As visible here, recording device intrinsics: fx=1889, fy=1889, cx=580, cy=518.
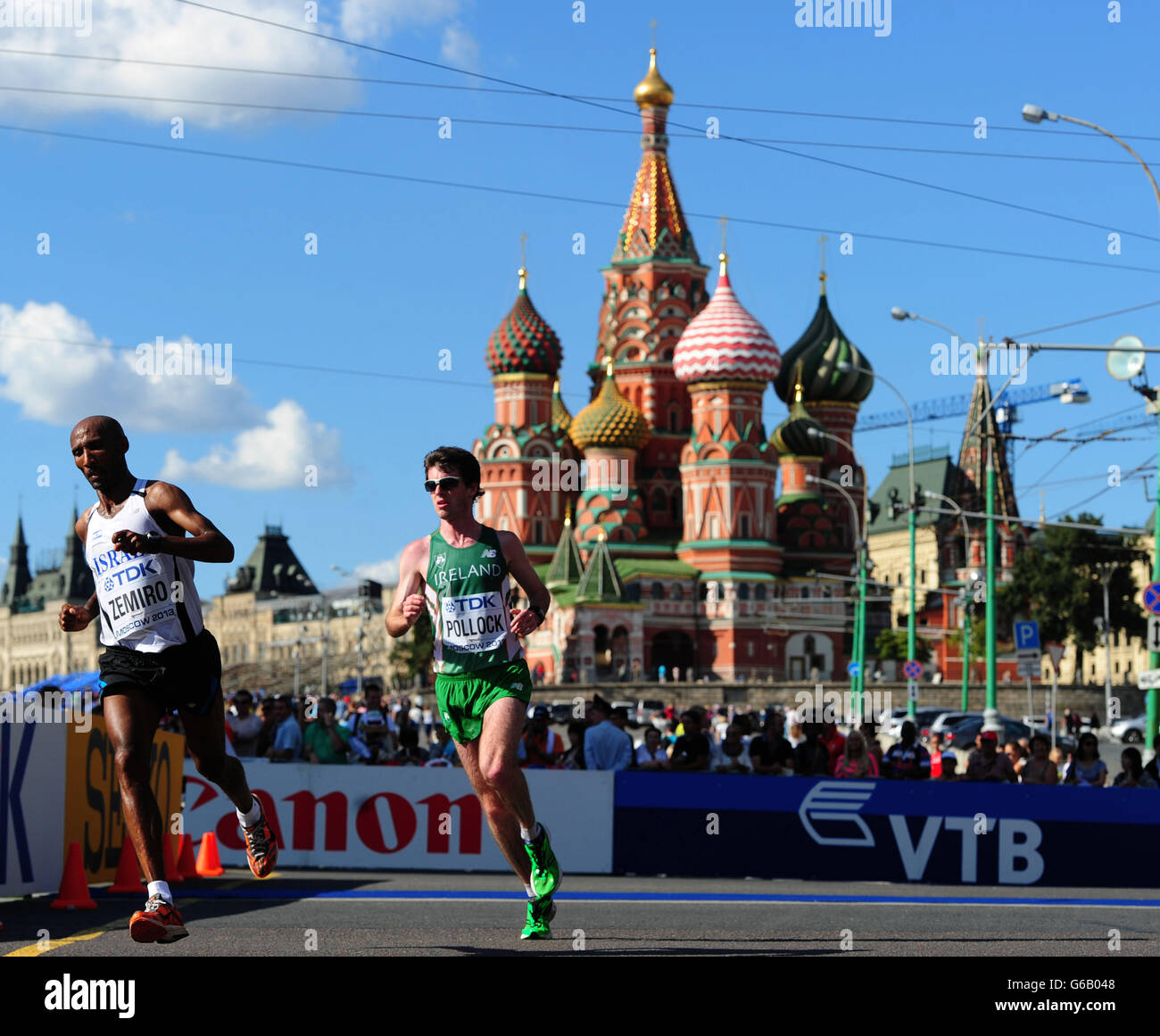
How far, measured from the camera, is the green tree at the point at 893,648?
10481 centimetres

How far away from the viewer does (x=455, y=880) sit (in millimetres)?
14375

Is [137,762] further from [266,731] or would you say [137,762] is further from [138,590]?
[266,731]

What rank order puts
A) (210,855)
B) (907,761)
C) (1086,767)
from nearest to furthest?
1. (210,855)
2. (1086,767)
3. (907,761)

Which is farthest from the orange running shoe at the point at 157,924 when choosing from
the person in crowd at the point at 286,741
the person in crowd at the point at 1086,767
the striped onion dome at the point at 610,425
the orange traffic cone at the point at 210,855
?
the striped onion dome at the point at 610,425

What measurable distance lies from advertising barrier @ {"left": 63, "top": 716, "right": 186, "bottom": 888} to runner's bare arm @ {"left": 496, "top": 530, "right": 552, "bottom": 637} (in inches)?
146

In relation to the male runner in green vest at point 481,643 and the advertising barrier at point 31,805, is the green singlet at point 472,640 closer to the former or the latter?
the male runner in green vest at point 481,643

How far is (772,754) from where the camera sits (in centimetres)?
1745

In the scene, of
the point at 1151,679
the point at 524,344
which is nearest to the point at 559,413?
the point at 524,344

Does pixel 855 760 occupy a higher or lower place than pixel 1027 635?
lower

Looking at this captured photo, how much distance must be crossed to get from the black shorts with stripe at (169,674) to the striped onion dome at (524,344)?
299ft

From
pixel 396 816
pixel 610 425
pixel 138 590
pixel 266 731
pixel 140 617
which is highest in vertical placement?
pixel 610 425

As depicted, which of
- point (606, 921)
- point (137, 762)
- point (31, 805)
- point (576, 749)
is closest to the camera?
point (137, 762)

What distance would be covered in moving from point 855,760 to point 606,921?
23.2 feet
